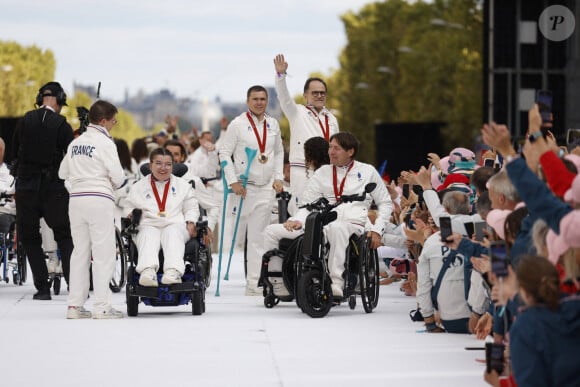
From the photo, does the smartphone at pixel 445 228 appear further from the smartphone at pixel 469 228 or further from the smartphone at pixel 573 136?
the smartphone at pixel 573 136

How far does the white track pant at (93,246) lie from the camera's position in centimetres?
1497

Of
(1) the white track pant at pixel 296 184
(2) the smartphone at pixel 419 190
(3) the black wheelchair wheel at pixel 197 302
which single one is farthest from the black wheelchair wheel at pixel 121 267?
(2) the smartphone at pixel 419 190

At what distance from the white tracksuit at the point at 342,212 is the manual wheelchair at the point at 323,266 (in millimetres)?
87

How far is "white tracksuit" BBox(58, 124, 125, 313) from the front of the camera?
49.0 ft

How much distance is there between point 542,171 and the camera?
8.66 meters

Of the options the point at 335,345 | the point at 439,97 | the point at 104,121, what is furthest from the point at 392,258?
the point at 439,97

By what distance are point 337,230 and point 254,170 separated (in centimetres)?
353

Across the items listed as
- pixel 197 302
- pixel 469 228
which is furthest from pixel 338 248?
pixel 469 228

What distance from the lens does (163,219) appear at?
1556cm

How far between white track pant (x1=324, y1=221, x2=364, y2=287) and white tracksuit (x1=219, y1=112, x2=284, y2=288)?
323 centimetres

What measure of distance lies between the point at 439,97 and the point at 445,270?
67873mm

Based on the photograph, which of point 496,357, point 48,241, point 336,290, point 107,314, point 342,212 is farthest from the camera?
point 48,241

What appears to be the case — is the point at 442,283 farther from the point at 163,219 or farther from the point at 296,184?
the point at 296,184

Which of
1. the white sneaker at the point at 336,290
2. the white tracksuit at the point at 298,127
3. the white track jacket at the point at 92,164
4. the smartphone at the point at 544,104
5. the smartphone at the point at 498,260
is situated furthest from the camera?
the white tracksuit at the point at 298,127
